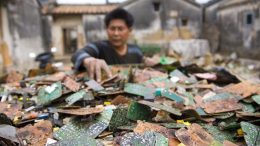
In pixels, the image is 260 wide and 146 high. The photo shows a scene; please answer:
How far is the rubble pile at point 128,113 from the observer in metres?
1.35

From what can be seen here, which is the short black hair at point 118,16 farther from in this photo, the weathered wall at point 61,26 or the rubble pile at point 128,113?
the weathered wall at point 61,26

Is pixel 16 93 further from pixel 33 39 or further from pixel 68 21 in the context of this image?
pixel 68 21

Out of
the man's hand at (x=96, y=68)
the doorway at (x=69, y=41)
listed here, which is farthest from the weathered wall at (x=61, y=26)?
the man's hand at (x=96, y=68)

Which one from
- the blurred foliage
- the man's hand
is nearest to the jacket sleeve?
the man's hand

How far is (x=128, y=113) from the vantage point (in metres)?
1.57

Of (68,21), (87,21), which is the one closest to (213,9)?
(87,21)

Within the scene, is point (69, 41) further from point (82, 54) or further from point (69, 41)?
point (82, 54)

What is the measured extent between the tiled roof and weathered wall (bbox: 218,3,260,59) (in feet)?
19.9

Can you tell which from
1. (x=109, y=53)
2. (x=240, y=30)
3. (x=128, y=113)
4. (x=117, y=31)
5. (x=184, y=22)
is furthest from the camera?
(x=184, y=22)

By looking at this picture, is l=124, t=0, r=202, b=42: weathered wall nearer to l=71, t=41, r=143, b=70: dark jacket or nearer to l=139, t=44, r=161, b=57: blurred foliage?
l=139, t=44, r=161, b=57: blurred foliage

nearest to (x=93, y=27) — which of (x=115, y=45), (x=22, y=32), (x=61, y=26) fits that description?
(x=61, y=26)

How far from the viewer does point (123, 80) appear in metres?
2.35

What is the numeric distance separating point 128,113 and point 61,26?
1472 centimetres

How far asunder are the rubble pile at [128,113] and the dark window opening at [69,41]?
1398 cm
